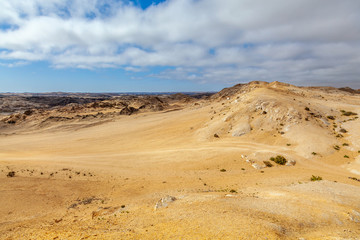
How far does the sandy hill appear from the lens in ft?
30.4

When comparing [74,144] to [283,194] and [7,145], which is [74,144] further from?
[283,194]

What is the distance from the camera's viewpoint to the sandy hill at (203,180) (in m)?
9.27

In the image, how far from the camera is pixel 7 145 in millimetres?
34062

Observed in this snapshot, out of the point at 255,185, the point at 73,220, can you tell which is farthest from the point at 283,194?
the point at 73,220

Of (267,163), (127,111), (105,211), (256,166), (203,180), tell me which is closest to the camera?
(105,211)

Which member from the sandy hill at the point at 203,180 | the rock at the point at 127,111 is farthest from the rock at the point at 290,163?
the rock at the point at 127,111

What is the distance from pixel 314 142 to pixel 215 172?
13.3m

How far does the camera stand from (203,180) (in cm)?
1778

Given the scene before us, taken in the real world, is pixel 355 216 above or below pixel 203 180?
above

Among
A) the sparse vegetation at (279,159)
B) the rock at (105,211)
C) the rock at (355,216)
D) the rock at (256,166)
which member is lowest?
the rock at (105,211)

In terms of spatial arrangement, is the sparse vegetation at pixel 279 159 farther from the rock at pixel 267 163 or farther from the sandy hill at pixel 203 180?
the rock at pixel 267 163

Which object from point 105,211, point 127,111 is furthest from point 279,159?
point 127,111

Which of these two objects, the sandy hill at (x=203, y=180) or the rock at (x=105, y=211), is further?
the rock at (x=105, y=211)

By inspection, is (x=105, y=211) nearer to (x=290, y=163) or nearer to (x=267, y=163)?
(x=267, y=163)
